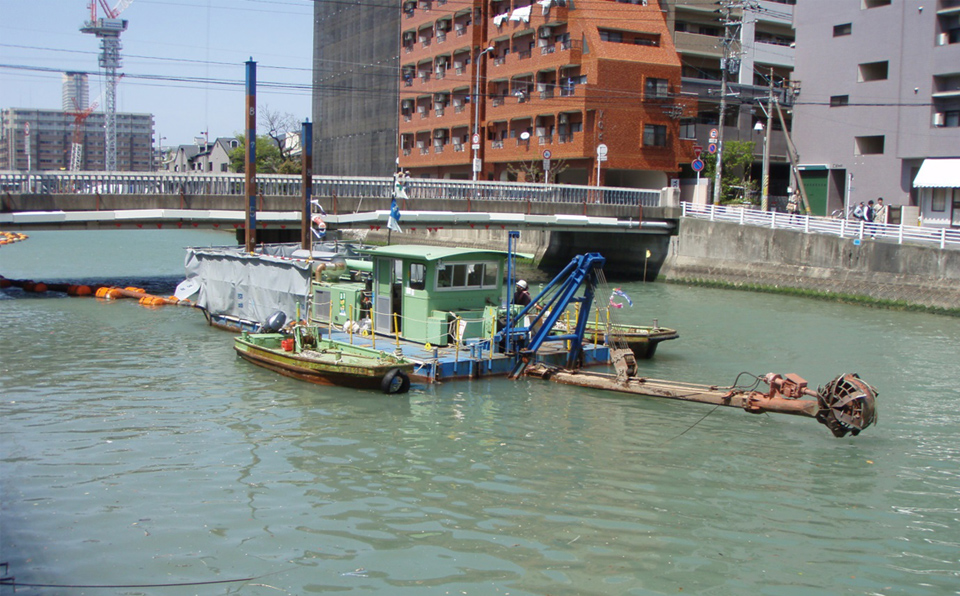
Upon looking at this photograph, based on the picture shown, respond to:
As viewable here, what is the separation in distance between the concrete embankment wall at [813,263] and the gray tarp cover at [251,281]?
2123 centimetres

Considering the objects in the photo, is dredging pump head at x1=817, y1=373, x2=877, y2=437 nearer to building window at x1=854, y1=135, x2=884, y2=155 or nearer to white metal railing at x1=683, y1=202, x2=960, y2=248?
white metal railing at x1=683, y1=202, x2=960, y2=248

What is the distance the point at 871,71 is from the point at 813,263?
18.9 metres

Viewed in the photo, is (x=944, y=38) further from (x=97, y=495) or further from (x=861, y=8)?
(x=97, y=495)

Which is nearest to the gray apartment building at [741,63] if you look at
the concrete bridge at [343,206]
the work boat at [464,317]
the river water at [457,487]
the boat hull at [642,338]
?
the concrete bridge at [343,206]

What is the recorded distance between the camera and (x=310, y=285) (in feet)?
85.3

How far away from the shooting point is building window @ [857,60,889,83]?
5216 cm

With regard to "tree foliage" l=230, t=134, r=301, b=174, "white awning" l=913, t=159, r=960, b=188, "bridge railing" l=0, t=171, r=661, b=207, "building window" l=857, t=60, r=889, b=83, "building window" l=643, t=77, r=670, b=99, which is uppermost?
"building window" l=857, t=60, r=889, b=83

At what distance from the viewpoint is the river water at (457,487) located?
10820 mm

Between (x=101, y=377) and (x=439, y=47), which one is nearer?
(x=101, y=377)

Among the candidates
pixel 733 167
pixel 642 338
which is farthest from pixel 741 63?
pixel 642 338

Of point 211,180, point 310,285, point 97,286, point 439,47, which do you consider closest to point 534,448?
point 310,285

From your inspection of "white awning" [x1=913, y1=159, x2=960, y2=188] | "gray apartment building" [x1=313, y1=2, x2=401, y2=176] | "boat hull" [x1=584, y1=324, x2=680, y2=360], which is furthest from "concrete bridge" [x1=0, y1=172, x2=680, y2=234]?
"gray apartment building" [x1=313, y1=2, x2=401, y2=176]

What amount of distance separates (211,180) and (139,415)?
73.5 ft

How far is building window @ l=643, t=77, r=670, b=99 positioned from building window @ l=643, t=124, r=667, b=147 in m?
1.91
